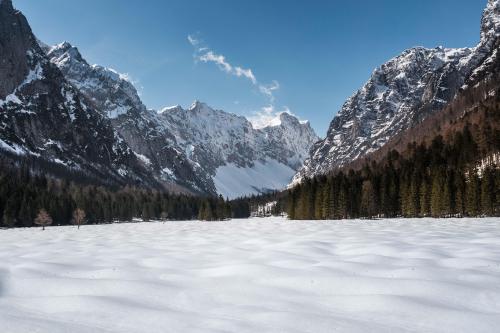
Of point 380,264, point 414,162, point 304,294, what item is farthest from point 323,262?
point 414,162

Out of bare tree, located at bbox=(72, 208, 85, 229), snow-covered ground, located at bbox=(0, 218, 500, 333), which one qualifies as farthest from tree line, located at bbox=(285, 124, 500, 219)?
snow-covered ground, located at bbox=(0, 218, 500, 333)

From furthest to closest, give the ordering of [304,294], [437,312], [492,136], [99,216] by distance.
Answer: [99,216], [492,136], [304,294], [437,312]

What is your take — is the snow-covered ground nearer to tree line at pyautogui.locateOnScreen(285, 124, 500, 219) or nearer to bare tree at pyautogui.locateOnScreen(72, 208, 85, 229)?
tree line at pyautogui.locateOnScreen(285, 124, 500, 219)

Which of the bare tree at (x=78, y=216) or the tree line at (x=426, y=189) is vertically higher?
the tree line at (x=426, y=189)

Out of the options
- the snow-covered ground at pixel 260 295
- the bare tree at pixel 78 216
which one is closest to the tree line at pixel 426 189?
the bare tree at pixel 78 216

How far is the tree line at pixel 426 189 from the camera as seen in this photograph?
75812mm

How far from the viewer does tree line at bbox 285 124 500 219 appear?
2985 inches

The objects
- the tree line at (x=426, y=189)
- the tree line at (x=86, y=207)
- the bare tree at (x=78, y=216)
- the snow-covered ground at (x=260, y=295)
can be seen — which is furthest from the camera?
the bare tree at (x=78, y=216)

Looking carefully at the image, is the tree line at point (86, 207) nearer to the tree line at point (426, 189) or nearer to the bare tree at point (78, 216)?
the bare tree at point (78, 216)

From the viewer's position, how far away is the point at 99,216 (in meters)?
139

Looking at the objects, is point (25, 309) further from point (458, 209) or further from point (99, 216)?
point (99, 216)

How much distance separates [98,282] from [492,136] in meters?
122

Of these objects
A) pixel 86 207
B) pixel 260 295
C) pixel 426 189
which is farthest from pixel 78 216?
pixel 260 295

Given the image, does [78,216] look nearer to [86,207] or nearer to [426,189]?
[86,207]
